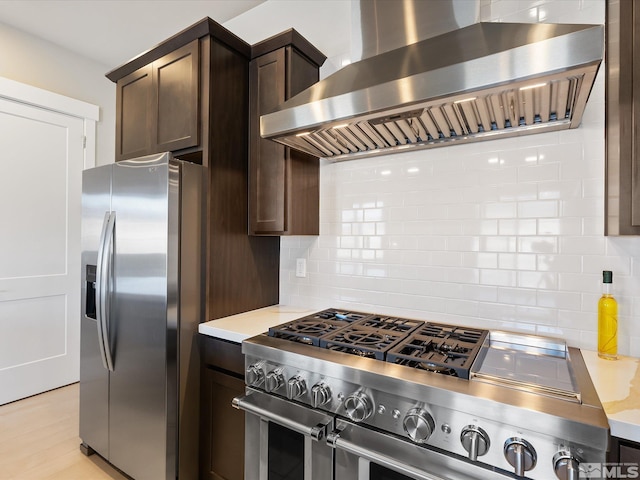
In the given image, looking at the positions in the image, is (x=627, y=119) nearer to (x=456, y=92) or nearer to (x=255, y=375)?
(x=456, y=92)

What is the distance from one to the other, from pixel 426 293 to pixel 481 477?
934mm

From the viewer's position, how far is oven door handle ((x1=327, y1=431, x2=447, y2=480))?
1015 millimetres

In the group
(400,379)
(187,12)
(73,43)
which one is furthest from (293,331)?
(73,43)

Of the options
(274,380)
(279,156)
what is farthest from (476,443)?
(279,156)

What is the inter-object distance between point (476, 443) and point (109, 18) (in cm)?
357

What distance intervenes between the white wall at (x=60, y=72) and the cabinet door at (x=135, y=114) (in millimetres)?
1288

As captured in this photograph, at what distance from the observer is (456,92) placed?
3.56 ft

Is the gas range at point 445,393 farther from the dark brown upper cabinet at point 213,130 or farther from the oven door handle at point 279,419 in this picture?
the dark brown upper cabinet at point 213,130

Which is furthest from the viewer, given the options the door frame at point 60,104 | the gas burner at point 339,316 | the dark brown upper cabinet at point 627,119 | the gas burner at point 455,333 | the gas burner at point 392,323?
the door frame at point 60,104

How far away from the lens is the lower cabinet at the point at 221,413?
165cm

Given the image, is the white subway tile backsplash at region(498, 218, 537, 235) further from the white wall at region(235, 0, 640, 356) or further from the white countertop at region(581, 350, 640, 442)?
the white countertop at region(581, 350, 640, 442)

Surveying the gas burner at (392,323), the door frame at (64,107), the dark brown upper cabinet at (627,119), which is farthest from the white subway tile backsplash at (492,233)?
the door frame at (64,107)

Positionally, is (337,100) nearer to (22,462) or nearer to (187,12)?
(187,12)

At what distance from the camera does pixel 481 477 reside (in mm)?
956
